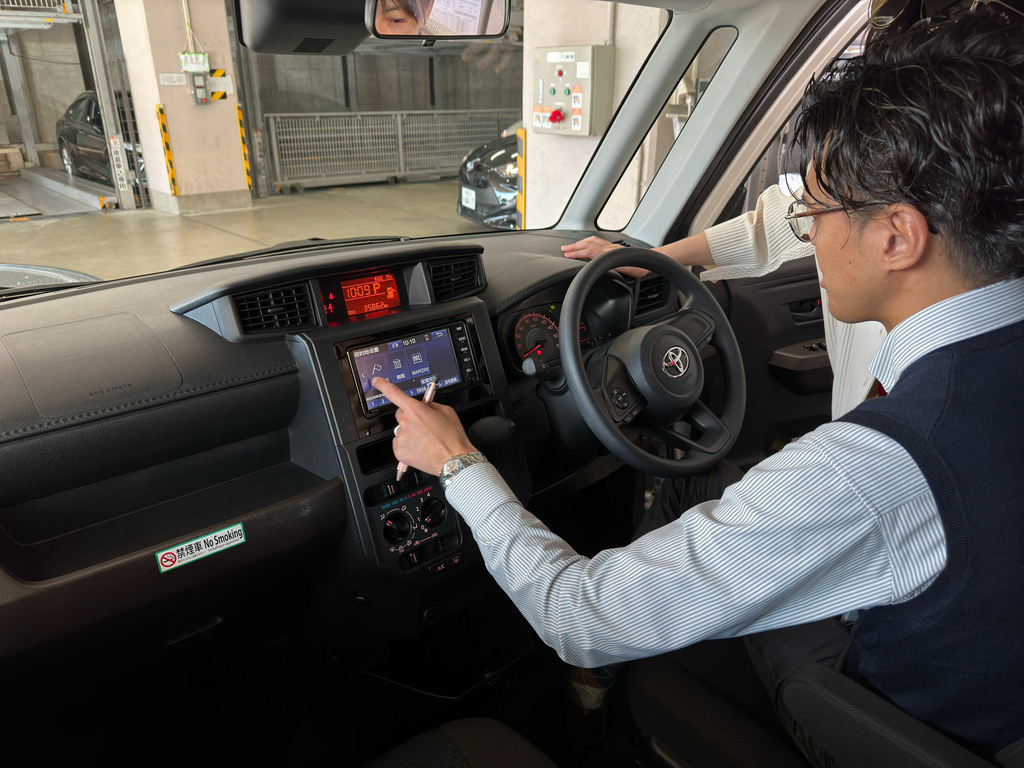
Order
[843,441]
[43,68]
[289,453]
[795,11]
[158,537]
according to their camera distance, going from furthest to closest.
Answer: [43,68]
[795,11]
[289,453]
[158,537]
[843,441]

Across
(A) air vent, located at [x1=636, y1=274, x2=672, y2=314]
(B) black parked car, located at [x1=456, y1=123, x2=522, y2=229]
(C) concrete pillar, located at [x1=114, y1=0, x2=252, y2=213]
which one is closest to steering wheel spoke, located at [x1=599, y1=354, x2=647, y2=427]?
(A) air vent, located at [x1=636, y1=274, x2=672, y2=314]

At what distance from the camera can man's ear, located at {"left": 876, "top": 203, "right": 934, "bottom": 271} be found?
0.95m

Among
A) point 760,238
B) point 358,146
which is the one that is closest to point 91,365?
point 760,238

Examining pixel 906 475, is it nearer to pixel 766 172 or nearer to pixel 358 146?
pixel 766 172

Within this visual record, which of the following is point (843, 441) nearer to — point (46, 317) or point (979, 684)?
point (979, 684)

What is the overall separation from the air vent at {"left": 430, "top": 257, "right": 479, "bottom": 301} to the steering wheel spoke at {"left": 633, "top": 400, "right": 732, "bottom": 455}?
0.55 metres

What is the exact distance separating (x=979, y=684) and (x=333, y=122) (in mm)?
8772

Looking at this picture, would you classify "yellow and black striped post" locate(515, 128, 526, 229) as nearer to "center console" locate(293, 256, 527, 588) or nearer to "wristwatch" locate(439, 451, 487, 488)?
"center console" locate(293, 256, 527, 588)

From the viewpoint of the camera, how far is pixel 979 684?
93 centimetres

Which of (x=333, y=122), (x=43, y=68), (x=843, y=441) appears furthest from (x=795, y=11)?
(x=333, y=122)

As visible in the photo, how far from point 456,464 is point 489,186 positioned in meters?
4.11

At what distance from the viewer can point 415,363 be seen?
1.65 meters

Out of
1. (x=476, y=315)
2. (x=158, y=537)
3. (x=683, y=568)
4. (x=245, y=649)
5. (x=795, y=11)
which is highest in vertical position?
(x=795, y=11)

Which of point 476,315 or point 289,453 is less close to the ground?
point 476,315
